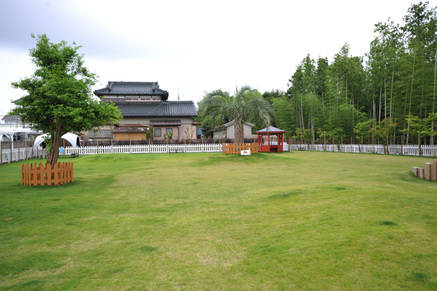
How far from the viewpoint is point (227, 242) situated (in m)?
4.45

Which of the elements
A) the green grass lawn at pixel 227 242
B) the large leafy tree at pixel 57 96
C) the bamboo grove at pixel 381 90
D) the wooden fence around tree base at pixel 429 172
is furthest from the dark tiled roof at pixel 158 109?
the green grass lawn at pixel 227 242

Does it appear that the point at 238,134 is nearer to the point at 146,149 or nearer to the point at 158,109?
the point at 146,149

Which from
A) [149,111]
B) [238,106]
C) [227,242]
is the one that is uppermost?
[149,111]

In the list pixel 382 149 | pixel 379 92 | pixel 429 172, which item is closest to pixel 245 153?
pixel 429 172

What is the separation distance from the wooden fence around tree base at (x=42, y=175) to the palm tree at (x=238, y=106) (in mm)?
13604

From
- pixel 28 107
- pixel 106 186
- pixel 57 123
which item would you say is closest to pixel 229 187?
pixel 106 186

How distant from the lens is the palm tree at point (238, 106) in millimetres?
22656

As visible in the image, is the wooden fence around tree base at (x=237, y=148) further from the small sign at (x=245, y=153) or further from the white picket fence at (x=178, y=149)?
the white picket fence at (x=178, y=149)

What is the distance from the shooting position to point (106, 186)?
10.6m

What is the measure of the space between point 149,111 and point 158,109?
135 cm

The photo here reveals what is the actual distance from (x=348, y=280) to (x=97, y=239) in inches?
150

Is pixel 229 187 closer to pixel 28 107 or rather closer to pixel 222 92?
pixel 28 107

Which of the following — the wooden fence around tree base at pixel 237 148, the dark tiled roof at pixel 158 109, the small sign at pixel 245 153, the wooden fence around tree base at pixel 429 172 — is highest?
the dark tiled roof at pixel 158 109

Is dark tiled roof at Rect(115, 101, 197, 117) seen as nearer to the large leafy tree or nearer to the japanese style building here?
the japanese style building
